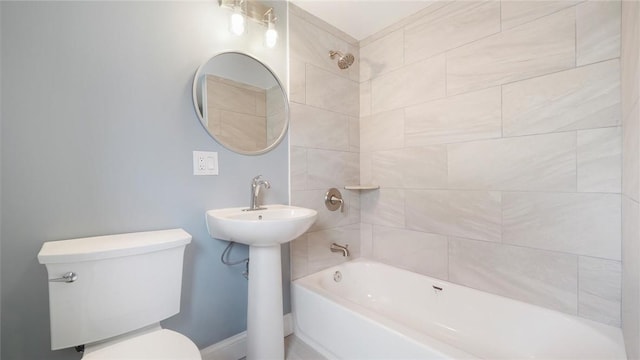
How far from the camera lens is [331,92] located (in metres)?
2.00

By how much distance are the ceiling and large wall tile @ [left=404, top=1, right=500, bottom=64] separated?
121 millimetres

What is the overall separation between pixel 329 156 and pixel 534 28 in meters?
1.37

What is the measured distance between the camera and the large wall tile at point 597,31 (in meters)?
1.16

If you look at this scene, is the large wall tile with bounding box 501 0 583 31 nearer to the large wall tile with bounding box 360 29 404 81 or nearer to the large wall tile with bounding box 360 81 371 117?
the large wall tile with bounding box 360 29 404 81

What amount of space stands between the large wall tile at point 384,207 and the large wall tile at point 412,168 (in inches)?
3.0

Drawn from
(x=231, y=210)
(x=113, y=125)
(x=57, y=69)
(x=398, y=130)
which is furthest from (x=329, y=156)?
(x=57, y=69)

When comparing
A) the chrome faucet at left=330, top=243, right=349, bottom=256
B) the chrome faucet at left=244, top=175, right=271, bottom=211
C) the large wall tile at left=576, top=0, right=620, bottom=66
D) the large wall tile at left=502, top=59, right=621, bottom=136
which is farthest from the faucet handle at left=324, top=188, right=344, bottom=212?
the large wall tile at left=576, top=0, right=620, bottom=66

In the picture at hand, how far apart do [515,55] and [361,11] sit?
102 cm

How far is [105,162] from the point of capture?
112 centimetres

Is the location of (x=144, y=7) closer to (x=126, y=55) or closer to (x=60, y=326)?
(x=126, y=55)

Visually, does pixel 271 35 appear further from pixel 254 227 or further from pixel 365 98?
pixel 254 227

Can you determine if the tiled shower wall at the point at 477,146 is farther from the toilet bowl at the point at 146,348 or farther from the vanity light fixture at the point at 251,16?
the toilet bowl at the point at 146,348

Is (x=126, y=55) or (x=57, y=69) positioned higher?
(x=126, y=55)

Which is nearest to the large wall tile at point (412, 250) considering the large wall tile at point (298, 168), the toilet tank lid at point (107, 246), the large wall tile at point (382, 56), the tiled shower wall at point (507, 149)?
the tiled shower wall at point (507, 149)
